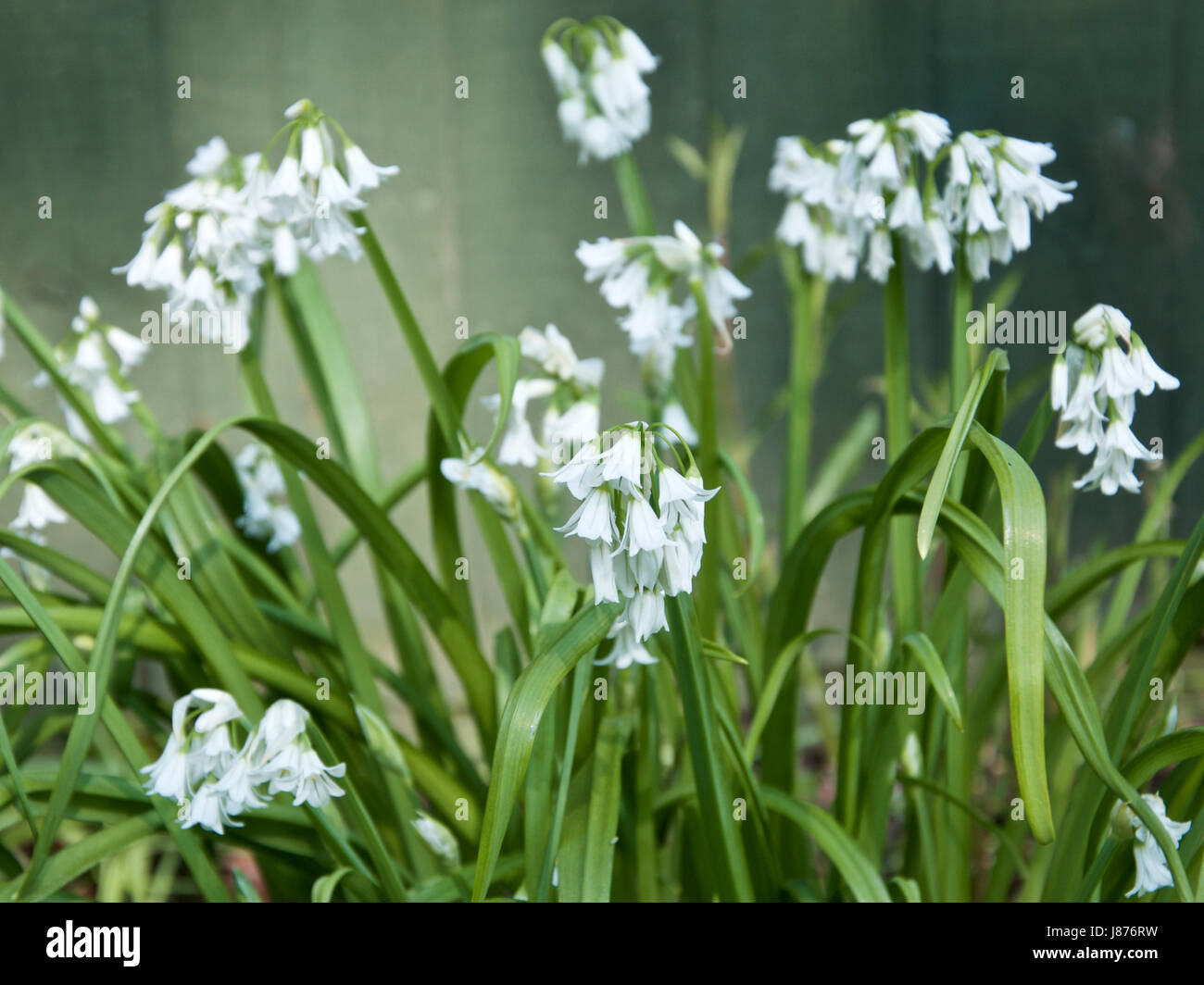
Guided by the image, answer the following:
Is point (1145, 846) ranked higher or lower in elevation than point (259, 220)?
lower

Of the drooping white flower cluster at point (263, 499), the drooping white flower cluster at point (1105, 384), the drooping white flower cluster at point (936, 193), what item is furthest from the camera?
the drooping white flower cluster at point (263, 499)

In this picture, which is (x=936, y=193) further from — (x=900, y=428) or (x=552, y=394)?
(x=552, y=394)

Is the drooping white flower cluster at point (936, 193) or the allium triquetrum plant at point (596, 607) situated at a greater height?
the drooping white flower cluster at point (936, 193)

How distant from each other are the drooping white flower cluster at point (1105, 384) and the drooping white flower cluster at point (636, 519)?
413 mm

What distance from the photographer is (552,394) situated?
1240mm

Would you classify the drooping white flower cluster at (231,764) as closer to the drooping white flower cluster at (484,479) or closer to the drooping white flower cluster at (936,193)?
the drooping white flower cluster at (484,479)

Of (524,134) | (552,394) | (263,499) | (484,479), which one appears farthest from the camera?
(524,134)

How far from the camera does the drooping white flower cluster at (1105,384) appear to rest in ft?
3.12

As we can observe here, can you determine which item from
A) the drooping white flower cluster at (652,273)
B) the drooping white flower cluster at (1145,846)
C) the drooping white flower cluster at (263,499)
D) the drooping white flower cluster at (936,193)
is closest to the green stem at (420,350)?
the drooping white flower cluster at (652,273)

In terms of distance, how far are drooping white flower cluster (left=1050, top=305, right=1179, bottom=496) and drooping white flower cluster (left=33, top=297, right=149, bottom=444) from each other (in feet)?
3.74

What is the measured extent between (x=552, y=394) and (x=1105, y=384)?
24.0 inches

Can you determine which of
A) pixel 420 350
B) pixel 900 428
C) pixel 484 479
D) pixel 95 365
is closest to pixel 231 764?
pixel 484 479

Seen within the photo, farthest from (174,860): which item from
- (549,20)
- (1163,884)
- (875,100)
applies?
(875,100)
